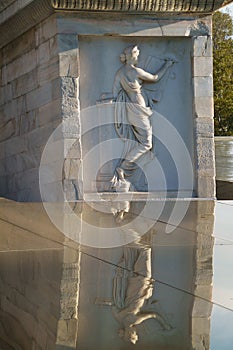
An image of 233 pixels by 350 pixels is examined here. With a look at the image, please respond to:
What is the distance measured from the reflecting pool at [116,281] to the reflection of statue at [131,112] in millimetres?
1508

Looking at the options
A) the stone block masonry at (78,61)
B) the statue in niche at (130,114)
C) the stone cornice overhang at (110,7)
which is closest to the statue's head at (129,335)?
the stone block masonry at (78,61)

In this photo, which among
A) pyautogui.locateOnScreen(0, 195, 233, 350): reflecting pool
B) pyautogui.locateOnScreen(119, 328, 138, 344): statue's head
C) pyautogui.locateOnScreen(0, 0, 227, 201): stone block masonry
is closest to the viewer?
pyautogui.locateOnScreen(119, 328, 138, 344): statue's head

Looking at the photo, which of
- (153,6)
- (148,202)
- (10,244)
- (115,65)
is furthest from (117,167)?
(10,244)

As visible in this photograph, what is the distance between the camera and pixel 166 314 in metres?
3.92

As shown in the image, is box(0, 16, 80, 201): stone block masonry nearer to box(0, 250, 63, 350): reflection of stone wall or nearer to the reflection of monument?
the reflection of monument

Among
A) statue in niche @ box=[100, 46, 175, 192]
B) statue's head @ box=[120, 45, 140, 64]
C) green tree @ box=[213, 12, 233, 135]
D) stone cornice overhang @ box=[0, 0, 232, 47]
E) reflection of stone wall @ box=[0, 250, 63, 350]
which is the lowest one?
reflection of stone wall @ box=[0, 250, 63, 350]

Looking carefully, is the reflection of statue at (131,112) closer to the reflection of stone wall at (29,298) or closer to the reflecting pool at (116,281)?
the reflecting pool at (116,281)

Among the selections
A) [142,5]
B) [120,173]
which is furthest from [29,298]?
[142,5]

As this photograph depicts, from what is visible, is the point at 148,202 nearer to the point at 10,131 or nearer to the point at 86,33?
the point at 86,33

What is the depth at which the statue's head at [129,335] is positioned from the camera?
346 centimetres

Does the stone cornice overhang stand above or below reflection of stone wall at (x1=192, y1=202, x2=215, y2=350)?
above

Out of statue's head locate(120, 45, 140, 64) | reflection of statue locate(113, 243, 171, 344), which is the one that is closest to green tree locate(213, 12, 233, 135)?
statue's head locate(120, 45, 140, 64)

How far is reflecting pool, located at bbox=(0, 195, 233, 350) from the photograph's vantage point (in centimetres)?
356

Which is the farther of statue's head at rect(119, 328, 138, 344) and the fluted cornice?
the fluted cornice
